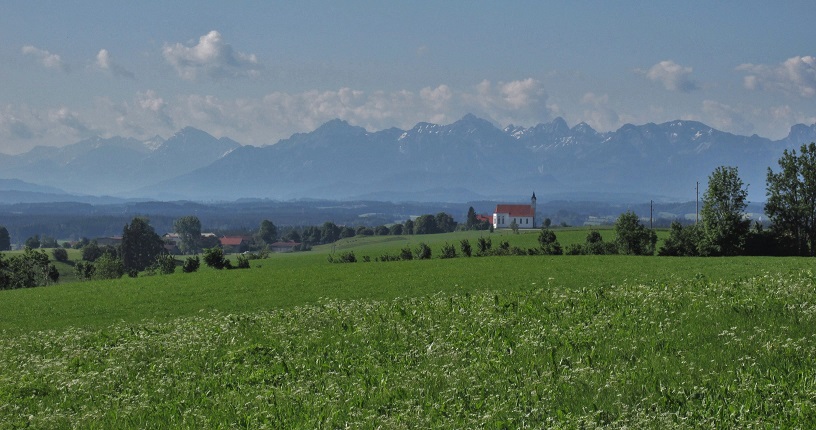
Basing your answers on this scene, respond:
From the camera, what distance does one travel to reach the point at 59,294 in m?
48.8

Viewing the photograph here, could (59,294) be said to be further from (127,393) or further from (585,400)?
(585,400)

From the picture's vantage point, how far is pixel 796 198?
8994 cm

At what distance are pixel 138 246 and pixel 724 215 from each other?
13829 cm

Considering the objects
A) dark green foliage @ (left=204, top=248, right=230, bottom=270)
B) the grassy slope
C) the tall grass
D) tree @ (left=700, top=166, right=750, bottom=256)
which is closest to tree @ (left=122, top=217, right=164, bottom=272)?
dark green foliage @ (left=204, top=248, right=230, bottom=270)


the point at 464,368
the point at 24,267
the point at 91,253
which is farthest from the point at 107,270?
the point at 464,368

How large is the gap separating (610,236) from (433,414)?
5112 inches

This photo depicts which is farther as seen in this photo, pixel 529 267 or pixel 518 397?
pixel 529 267

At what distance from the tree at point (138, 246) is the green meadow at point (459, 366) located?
524 feet

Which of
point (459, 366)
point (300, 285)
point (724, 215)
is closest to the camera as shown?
point (459, 366)

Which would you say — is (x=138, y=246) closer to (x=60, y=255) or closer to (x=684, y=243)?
(x=60, y=255)

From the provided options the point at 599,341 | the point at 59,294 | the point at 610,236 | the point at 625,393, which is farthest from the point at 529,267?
the point at 610,236

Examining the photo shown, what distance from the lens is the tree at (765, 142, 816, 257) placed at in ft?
290

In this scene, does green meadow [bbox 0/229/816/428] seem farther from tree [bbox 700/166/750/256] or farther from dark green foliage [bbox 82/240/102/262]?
dark green foliage [bbox 82/240/102/262]

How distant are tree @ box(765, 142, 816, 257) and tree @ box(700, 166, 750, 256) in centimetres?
421
